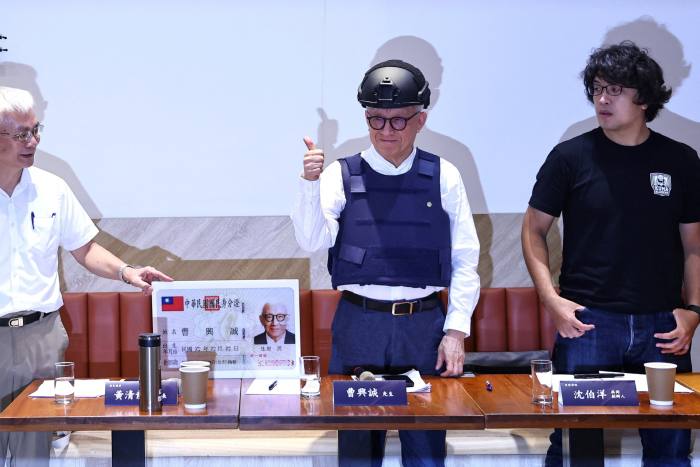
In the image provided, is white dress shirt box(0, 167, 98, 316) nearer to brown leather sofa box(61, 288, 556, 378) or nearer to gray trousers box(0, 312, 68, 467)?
gray trousers box(0, 312, 68, 467)

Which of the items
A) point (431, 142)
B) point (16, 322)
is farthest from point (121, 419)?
point (431, 142)

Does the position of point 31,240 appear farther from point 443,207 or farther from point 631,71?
point 631,71

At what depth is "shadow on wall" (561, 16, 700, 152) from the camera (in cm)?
439

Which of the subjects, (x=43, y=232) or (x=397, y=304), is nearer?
(x=397, y=304)

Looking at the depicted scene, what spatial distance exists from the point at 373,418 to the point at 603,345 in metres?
1.02

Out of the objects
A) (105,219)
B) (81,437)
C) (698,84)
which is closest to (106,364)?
(105,219)

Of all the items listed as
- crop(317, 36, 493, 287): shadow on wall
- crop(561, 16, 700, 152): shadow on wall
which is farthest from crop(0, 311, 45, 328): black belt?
crop(561, 16, 700, 152): shadow on wall

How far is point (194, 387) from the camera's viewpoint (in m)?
2.55

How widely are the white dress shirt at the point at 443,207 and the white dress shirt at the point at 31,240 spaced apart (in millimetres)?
886

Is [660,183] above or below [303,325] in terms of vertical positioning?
above

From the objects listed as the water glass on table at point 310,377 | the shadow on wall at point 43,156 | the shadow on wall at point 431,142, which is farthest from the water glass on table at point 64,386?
the shadow on wall at point 431,142

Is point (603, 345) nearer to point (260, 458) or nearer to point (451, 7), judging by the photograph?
point (260, 458)

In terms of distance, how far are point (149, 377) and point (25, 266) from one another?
90 centimetres

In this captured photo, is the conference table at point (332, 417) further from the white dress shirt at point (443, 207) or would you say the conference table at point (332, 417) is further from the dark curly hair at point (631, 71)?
the dark curly hair at point (631, 71)
